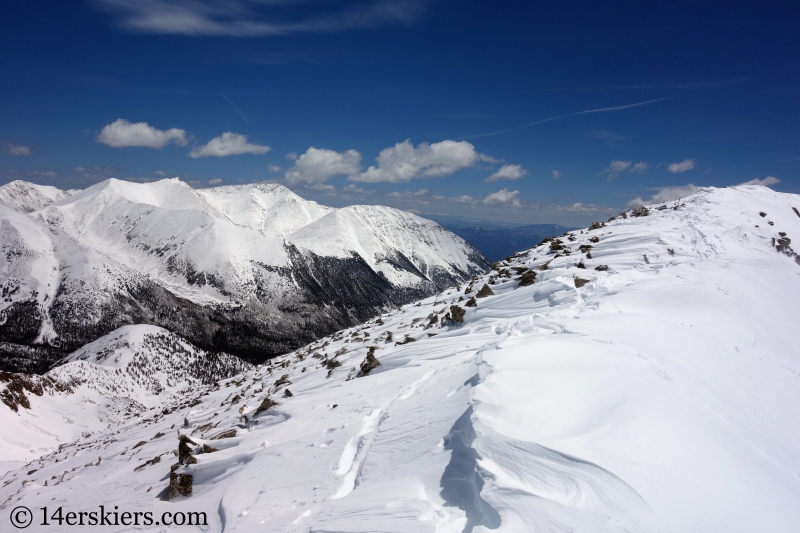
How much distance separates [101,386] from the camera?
9075 cm

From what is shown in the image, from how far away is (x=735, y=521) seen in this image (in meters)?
4.73

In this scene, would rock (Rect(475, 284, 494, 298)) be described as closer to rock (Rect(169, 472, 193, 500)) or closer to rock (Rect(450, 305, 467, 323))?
rock (Rect(450, 305, 467, 323))

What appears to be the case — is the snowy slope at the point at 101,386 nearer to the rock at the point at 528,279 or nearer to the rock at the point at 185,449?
the rock at the point at 185,449

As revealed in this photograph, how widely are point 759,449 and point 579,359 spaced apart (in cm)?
375

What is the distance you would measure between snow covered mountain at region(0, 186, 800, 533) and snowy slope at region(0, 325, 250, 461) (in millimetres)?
63156

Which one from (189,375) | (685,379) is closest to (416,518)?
(685,379)

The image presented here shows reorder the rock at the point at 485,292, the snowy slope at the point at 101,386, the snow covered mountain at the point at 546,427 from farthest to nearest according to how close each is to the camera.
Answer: the snowy slope at the point at 101,386
the rock at the point at 485,292
the snow covered mountain at the point at 546,427

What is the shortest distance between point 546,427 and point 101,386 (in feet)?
400

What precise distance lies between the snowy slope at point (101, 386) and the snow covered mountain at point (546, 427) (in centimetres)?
6316

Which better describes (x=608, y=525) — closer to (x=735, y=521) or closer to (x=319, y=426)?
(x=735, y=521)

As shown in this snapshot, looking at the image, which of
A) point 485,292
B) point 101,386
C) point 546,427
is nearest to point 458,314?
point 485,292

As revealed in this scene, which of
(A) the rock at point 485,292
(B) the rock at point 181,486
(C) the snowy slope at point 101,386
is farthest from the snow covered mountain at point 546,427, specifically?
(C) the snowy slope at point 101,386

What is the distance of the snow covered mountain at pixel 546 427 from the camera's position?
527 cm

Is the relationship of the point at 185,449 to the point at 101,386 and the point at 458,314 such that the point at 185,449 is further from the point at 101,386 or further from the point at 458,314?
the point at 101,386
